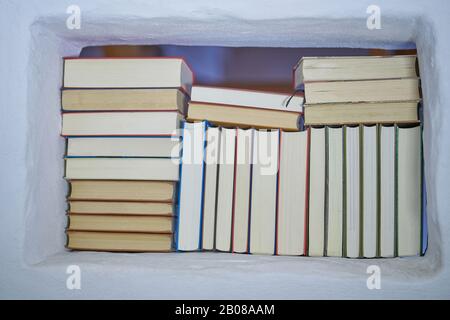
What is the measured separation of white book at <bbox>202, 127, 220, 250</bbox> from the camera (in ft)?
2.97

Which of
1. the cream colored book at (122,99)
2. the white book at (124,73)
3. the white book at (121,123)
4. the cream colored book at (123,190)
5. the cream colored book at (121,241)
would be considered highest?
the white book at (124,73)

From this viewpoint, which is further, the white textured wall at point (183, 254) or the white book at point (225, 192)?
the white book at point (225, 192)

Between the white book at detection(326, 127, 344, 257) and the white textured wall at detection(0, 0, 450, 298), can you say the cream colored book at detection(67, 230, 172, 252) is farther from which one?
the white book at detection(326, 127, 344, 257)

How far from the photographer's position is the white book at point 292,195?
2.92 feet

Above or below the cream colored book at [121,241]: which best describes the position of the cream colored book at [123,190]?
above

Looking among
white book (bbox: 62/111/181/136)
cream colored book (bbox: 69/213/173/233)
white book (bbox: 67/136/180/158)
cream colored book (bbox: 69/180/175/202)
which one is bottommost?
cream colored book (bbox: 69/213/173/233)

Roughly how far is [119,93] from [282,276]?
0.57 meters

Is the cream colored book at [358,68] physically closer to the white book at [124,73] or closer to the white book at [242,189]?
the white book at [242,189]

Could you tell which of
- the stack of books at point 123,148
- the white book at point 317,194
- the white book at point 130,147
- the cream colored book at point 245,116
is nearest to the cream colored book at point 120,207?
the stack of books at point 123,148

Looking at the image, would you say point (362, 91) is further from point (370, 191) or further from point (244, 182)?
point (244, 182)

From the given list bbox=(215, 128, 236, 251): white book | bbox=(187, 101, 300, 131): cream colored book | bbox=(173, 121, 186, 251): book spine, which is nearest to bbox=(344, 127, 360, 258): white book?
bbox=(187, 101, 300, 131): cream colored book

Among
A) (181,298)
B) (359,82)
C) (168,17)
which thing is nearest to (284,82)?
(359,82)

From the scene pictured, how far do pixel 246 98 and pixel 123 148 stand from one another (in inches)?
12.7

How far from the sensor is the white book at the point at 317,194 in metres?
0.89
